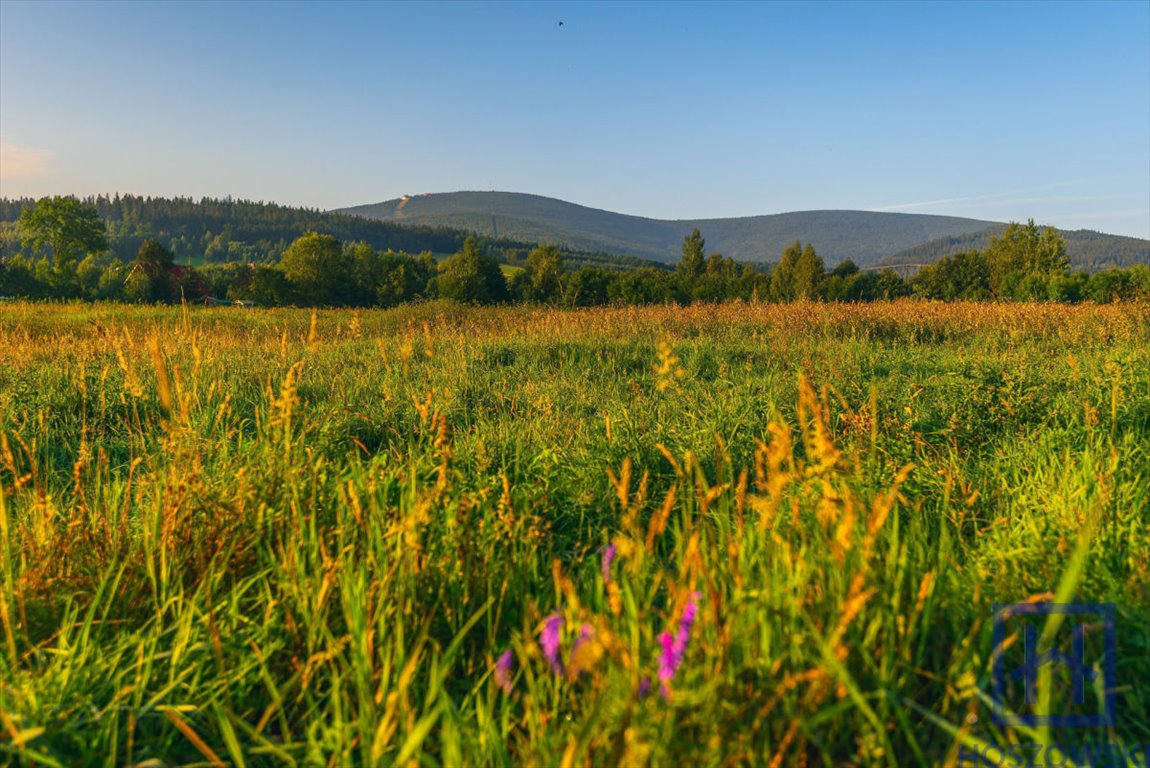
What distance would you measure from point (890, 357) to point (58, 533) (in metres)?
8.28

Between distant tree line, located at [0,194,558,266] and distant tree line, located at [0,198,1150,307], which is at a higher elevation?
distant tree line, located at [0,194,558,266]

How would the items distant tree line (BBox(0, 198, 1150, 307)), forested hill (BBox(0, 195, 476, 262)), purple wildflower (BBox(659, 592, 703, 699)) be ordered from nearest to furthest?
purple wildflower (BBox(659, 592, 703, 699)), distant tree line (BBox(0, 198, 1150, 307)), forested hill (BBox(0, 195, 476, 262))

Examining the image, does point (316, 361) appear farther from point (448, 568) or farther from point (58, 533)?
point (448, 568)

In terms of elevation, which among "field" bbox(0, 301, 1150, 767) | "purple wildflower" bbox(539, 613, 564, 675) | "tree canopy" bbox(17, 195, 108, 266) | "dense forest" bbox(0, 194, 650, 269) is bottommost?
"field" bbox(0, 301, 1150, 767)

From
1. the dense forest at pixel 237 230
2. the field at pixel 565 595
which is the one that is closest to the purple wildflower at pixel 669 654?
the field at pixel 565 595

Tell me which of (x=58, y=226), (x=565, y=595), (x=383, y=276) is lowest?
(x=565, y=595)

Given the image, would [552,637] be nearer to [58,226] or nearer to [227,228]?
[58,226]

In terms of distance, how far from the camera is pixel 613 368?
7.79 m

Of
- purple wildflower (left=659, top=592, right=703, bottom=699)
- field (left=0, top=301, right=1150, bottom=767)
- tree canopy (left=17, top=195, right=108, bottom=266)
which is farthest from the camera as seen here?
tree canopy (left=17, top=195, right=108, bottom=266)

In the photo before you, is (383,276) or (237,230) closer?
(383,276)

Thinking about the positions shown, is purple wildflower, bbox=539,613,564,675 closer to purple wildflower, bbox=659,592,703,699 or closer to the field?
the field

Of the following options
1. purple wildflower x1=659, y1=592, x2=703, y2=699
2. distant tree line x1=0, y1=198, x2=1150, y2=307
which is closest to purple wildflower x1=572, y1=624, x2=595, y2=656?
purple wildflower x1=659, y1=592, x2=703, y2=699

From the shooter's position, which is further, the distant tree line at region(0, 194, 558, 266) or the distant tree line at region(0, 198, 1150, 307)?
the distant tree line at region(0, 194, 558, 266)

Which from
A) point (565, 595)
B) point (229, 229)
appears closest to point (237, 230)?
point (229, 229)
